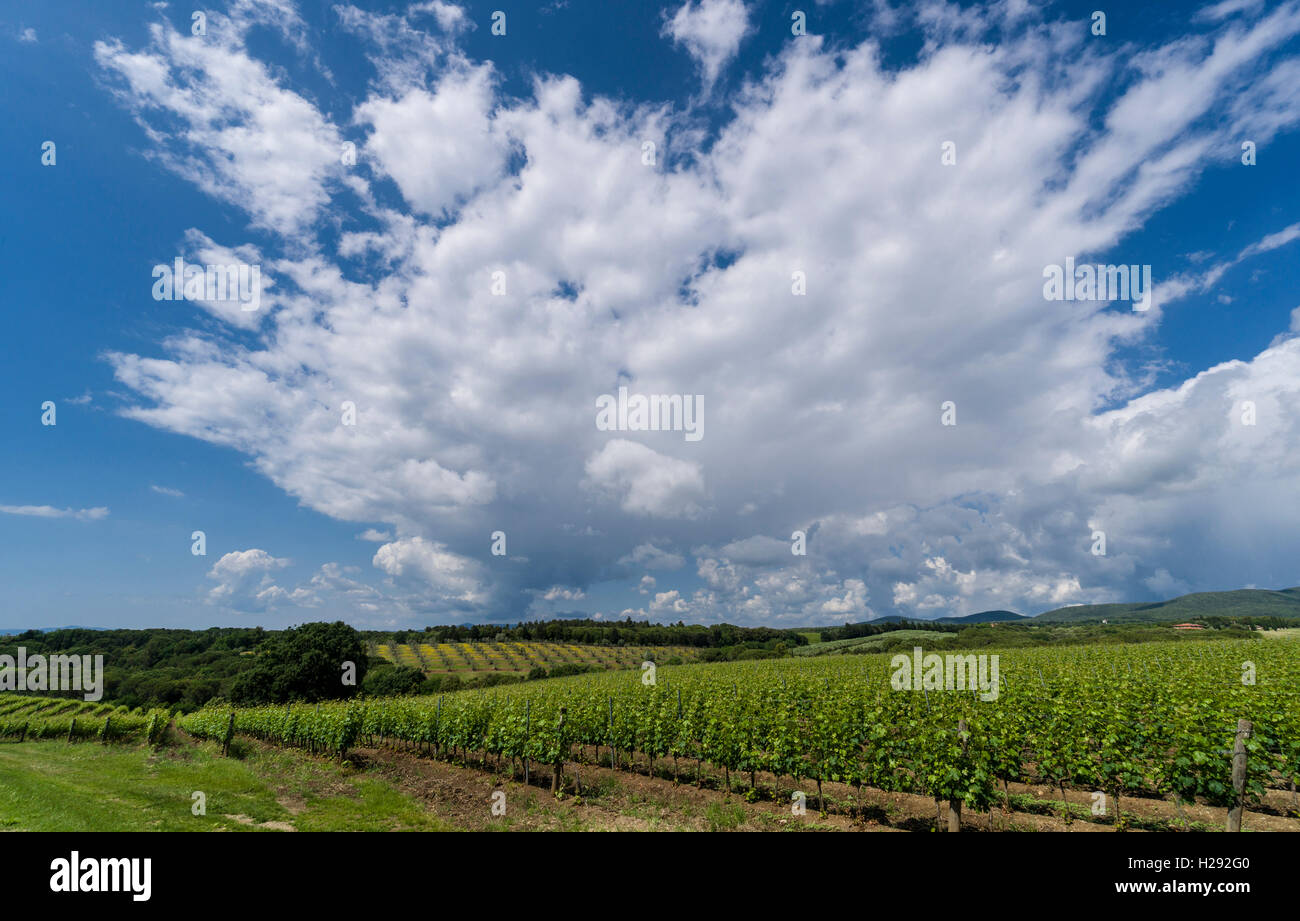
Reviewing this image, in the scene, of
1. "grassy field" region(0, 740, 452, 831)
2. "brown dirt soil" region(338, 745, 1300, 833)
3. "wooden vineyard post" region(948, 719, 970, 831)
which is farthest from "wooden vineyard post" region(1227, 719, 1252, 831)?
"grassy field" region(0, 740, 452, 831)

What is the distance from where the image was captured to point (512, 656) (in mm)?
104562

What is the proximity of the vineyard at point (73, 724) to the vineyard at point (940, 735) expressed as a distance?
69.8 feet

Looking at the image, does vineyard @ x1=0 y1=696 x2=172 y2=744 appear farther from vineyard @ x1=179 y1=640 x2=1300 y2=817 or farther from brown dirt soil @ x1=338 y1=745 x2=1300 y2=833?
brown dirt soil @ x1=338 y1=745 x2=1300 y2=833

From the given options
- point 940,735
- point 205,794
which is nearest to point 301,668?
point 205,794

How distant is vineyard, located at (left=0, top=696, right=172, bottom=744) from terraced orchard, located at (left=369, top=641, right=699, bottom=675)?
43803mm

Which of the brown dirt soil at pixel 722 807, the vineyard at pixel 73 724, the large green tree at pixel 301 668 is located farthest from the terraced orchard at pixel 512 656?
the brown dirt soil at pixel 722 807

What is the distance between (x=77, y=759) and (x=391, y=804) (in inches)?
969

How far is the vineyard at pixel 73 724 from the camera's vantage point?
112 feet

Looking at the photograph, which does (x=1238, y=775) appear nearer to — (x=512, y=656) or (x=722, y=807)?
(x=722, y=807)
